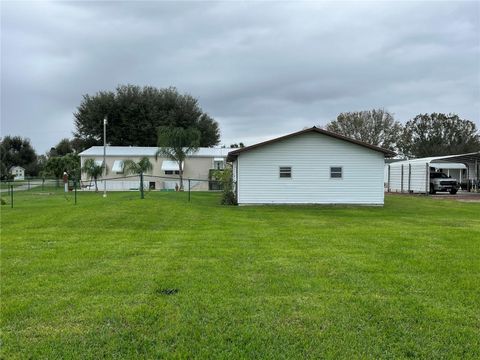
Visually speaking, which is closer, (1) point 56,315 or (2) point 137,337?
(2) point 137,337

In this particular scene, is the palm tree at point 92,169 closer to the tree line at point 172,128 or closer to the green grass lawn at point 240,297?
the tree line at point 172,128

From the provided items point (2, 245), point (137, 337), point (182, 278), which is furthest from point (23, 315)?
point (2, 245)

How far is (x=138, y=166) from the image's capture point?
119ft

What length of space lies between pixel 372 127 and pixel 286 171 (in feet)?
137

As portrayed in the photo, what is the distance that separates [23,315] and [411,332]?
3710mm

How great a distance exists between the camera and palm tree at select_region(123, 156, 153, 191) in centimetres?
3547

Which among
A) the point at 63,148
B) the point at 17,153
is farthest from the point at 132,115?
the point at 17,153

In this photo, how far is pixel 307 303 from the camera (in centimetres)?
461

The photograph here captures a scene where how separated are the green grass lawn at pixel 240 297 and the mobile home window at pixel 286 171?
10.9 m

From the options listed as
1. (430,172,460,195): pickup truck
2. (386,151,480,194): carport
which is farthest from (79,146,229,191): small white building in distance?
(430,172,460,195): pickup truck

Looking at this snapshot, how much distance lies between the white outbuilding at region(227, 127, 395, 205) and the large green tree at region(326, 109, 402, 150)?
3903 centimetres

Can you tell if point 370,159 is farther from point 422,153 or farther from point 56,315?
point 422,153

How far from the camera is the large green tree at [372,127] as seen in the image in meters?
58.1

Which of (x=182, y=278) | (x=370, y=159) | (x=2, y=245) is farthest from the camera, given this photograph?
(x=370, y=159)
